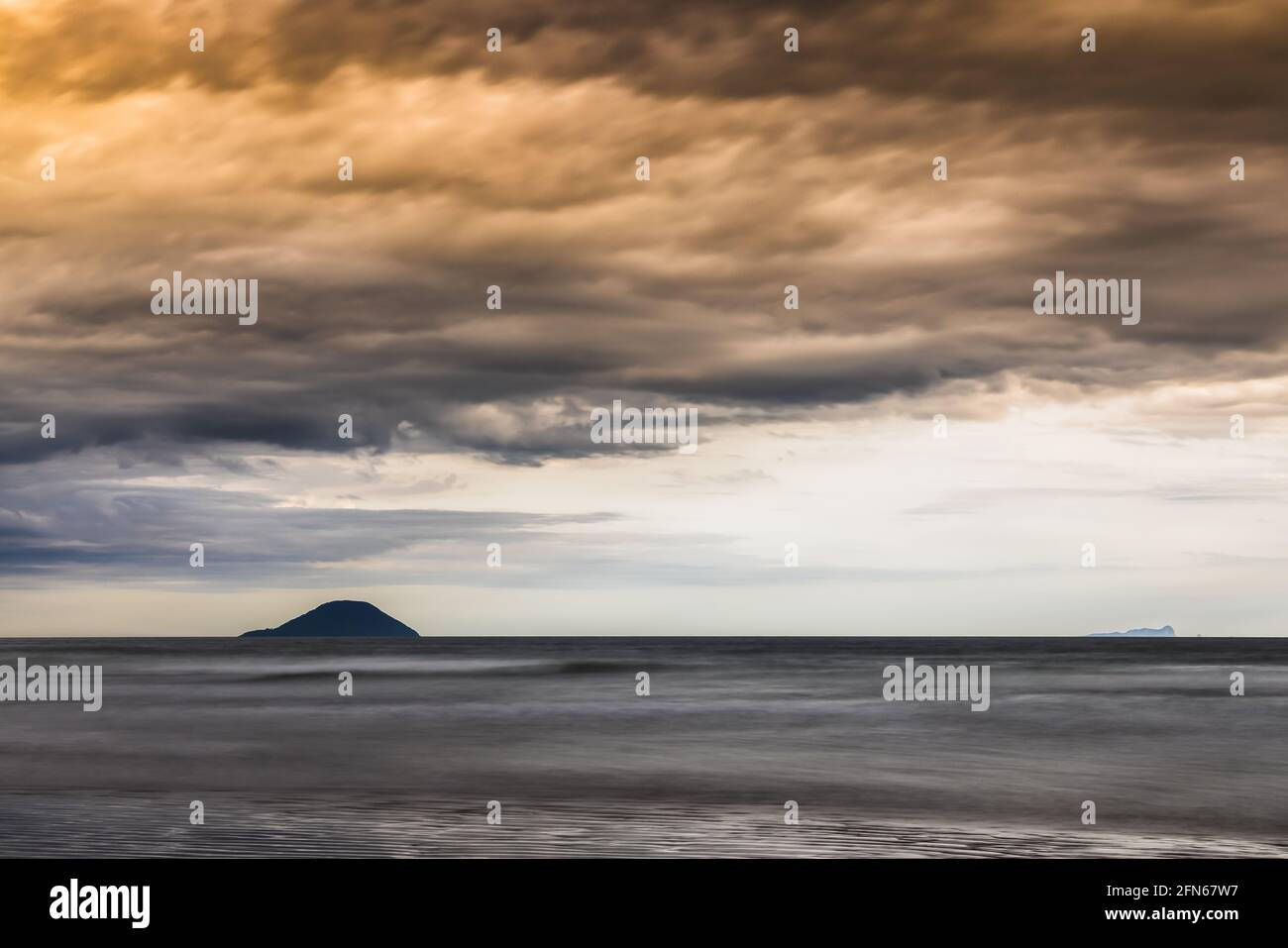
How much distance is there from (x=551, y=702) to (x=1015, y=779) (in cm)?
3751

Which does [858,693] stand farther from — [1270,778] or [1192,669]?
[1192,669]

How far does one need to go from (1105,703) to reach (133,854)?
184 feet

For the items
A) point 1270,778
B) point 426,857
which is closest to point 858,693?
point 1270,778

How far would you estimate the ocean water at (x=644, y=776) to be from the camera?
18.3 metres

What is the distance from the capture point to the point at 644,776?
2975 cm

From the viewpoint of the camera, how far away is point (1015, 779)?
29344 mm

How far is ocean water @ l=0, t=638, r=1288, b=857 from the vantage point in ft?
60.0

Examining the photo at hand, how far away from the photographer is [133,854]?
15.9 m
